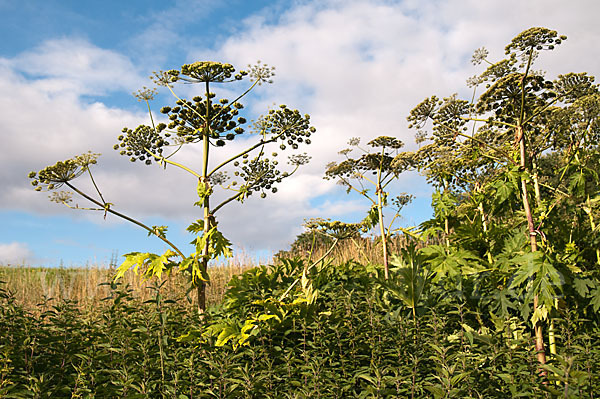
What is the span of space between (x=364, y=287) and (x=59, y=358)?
3.19 metres

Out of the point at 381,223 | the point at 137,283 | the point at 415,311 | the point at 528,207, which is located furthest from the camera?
the point at 137,283

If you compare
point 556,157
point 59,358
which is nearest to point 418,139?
point 59,358

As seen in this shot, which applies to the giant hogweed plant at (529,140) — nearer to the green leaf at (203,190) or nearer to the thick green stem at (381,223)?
the thick green stem at (381,223)

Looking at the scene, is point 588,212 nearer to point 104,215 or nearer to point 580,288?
point 580,288

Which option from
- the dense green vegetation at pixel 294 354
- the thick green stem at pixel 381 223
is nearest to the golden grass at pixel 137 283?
the thick green stem at pixel 381 223

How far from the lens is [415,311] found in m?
4.76

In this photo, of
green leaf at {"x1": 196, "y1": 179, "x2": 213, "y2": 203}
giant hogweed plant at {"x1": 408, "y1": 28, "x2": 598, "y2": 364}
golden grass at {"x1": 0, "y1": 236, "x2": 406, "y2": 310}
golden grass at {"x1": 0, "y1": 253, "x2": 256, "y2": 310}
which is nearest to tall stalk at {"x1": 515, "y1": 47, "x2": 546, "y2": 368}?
giant hogweed plant at {"x1": 408, "y1": 28, "x2": 598, "y2": 364}

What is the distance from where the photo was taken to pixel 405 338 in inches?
142

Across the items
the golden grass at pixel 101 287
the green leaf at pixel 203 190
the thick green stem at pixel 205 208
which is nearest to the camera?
the thick green stem at pixel 205 208

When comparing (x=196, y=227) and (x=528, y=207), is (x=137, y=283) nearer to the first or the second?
(x=196, y=227)

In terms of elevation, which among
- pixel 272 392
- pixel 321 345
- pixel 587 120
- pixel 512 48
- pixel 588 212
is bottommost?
pixel 272 392

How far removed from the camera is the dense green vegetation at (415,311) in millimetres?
3184

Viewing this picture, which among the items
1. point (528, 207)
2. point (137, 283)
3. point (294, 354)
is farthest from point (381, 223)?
point (137, 283)

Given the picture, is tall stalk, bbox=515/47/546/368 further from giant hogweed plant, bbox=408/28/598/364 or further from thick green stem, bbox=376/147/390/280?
thick green stem, bbox=376/147/390/280
